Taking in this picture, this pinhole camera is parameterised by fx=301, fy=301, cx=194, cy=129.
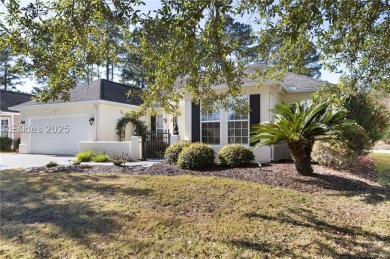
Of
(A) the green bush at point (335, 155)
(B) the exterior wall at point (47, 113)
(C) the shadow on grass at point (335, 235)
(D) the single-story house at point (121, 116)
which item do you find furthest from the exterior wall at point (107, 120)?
(C) the shadow on grass at point (335, 235)

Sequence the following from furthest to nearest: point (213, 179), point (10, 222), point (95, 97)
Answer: point (95, 97)
point (213, 179)
point (10, 222)

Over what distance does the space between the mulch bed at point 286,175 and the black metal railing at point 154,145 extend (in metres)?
3.66

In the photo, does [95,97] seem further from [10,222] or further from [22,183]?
[10,222]

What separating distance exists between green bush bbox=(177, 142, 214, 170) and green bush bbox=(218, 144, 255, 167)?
1.55 feet

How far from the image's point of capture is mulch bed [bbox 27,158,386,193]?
26.8 ft

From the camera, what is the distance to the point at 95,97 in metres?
18.0

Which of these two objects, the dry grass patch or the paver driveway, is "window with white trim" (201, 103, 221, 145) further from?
the paver driveway

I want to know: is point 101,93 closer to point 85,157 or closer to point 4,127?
point 85,157

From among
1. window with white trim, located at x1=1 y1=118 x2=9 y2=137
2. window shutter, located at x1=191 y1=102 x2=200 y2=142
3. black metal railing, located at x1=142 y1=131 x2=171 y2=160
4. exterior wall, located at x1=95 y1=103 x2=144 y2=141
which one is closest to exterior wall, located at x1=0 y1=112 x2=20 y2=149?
window with white trim, located at x1=1 y1=118 x2=9 y2=137

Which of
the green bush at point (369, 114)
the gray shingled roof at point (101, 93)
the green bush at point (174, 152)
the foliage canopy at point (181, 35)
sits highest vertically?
the gray shingled roof at point (101, 93)

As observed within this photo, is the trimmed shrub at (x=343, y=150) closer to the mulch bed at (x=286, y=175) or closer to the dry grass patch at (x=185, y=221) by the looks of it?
the mulch bed at (x=286, y=175)

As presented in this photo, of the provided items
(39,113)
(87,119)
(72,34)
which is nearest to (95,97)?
(87,119)

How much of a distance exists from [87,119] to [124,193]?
12.0 m

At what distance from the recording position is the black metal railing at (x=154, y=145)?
14444 mm
